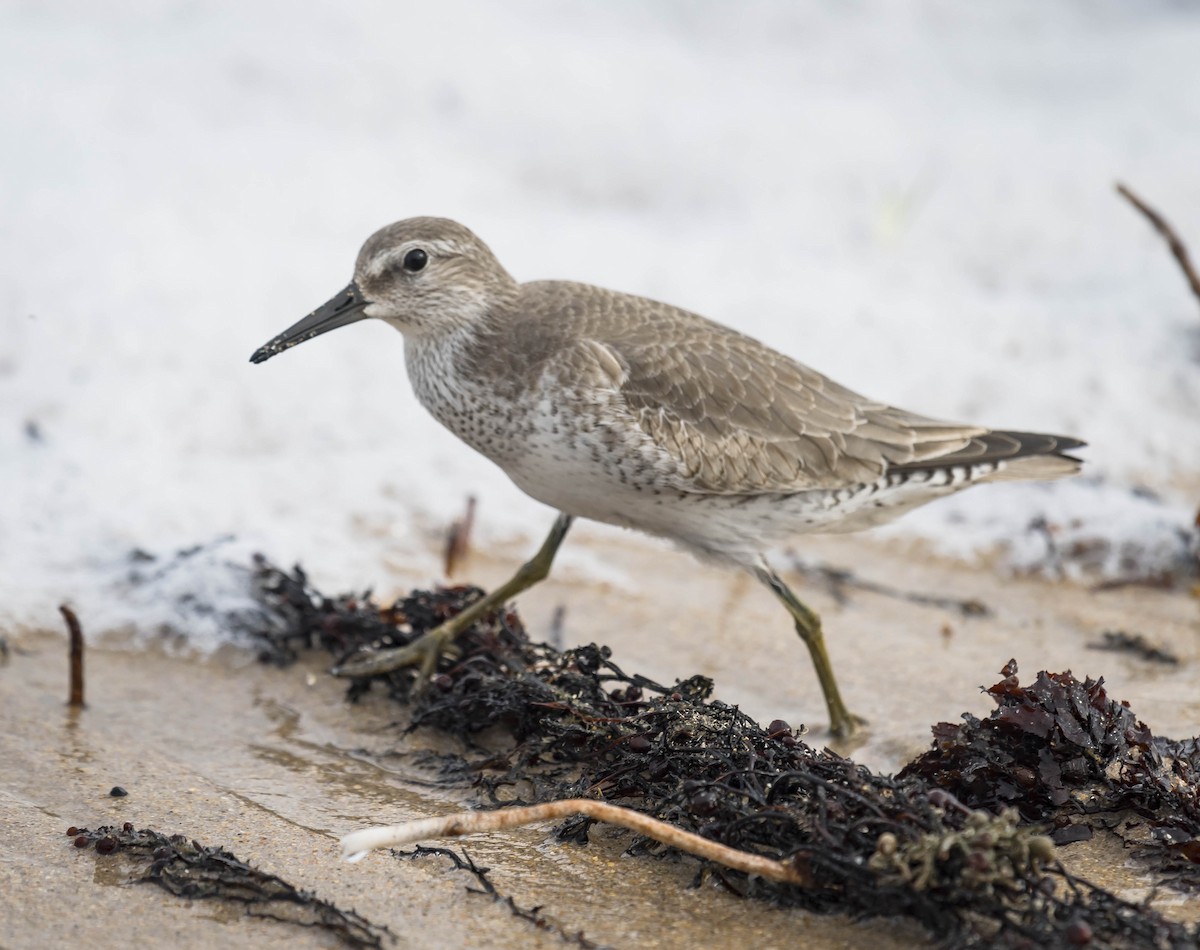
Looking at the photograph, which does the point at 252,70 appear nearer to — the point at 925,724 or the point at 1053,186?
the point at 1053,186

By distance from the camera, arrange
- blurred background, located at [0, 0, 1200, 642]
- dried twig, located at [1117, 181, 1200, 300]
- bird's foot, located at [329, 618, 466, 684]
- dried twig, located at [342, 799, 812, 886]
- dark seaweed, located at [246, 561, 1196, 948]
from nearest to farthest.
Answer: dark seaweed, located at [246, 561, 1196, 948] < dried twig, located at [342, 799, 812, 886] < bird's foot, located at [329, 618, 466, 684] < dried twig, located at [1117, 181, 1200, 300] < blurred background, located at [0, 0, 1200, 642]

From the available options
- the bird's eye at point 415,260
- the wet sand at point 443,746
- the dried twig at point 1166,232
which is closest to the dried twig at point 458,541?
the wet sand at point 443,746

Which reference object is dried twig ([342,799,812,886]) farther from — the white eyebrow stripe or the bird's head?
the white eyebrow stripe

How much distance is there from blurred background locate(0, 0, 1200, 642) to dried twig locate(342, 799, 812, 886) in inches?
103

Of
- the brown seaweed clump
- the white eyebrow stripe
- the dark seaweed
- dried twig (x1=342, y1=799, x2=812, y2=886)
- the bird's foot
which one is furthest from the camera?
the white eyebrow stripe

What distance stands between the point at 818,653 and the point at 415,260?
2.06 metres

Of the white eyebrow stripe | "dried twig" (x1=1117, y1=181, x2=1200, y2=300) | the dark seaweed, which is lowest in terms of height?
the dark seaweed

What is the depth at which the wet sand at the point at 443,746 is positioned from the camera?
3240 mm

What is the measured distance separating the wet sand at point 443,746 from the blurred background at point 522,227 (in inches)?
18.3

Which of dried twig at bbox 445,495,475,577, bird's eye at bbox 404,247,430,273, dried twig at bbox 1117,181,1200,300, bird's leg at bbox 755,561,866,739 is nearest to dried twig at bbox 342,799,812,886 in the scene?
bird's leg at bbox 755,561,866,739

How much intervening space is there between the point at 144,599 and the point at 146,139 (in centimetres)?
511

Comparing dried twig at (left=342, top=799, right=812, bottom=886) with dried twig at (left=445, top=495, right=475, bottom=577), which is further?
dried twig at (left=445, top=495, right=475, bottom=577)

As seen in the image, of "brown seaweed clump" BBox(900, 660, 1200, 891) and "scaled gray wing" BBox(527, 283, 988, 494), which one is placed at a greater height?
"scaled gray wing" BBox(527, 283, 988, 494)

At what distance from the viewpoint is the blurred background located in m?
6.81
